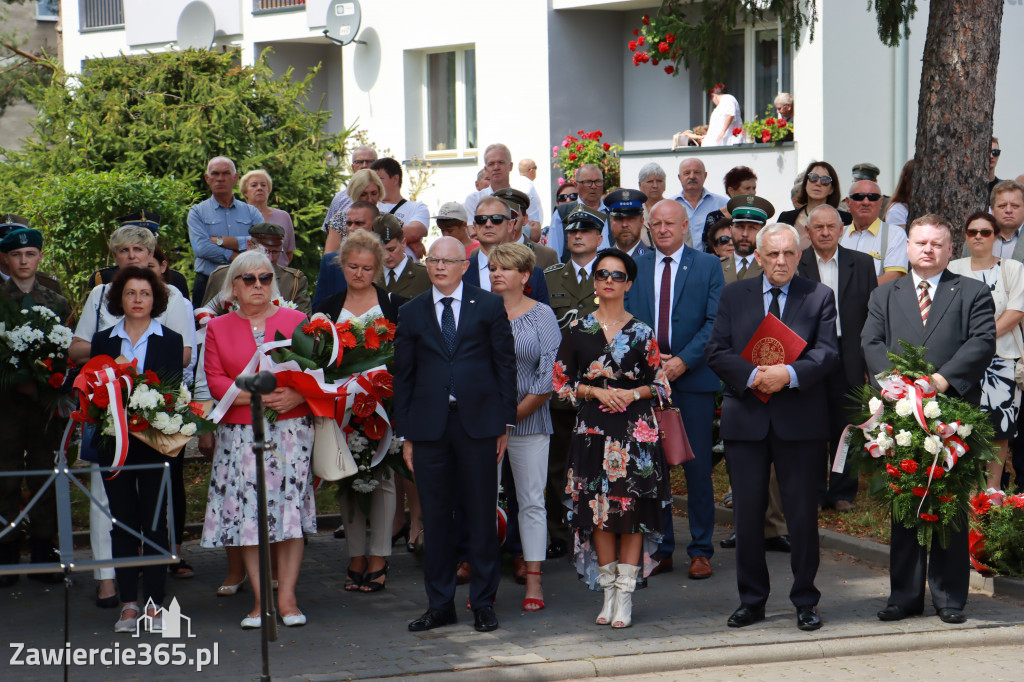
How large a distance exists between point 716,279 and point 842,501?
256cm

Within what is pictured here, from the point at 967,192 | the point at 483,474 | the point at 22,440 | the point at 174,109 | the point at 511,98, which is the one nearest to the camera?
the point at 483,474

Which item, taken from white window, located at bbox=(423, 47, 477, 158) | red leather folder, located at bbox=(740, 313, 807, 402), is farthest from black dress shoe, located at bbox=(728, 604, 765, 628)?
white window, located at bbox=(423, 47, 477, 158)

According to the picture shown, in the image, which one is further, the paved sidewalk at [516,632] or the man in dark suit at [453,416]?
the man in dark suit at [453,416]

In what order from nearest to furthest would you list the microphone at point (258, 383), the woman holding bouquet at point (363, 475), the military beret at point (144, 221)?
the microphone at point (258, 383)
the woman holding bouquet at point (363, 475)
the military beret at point (144, 221)

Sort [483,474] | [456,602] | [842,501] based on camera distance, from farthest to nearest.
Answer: [842,501] < [456,602] < [483,474]

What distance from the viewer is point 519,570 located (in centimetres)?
882

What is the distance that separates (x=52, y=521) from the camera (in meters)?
9.12

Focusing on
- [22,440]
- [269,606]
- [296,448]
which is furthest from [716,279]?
[22,440]

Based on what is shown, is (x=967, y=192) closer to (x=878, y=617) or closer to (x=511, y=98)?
(x=878, y=617)

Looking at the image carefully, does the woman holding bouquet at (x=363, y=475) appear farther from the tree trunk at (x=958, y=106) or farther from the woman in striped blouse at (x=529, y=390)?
the tree trunk at (x=958, y=106)

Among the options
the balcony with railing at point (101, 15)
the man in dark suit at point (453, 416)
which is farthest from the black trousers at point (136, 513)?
the balcony with railing at point (101, 15)

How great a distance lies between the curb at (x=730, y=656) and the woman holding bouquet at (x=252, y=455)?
4.20 feet

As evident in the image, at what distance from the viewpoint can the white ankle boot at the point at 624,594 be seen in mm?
7605

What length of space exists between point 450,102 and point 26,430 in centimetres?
1616
